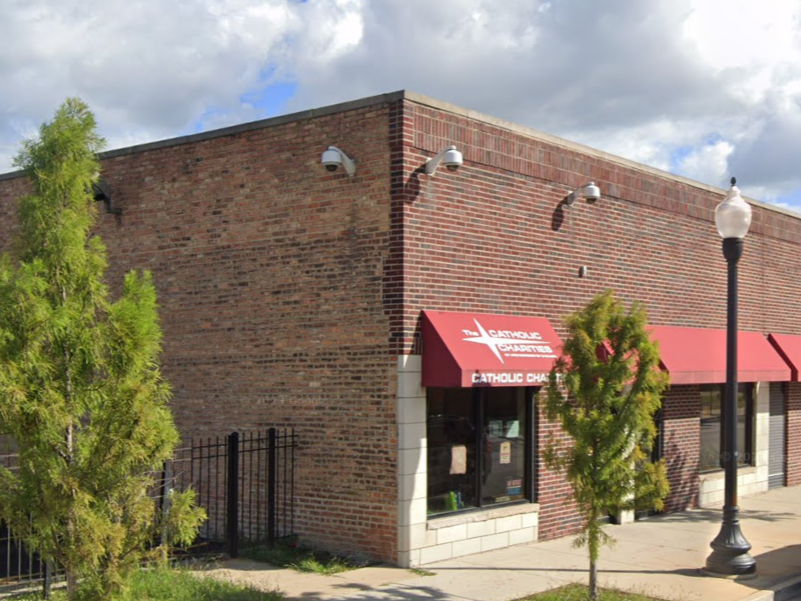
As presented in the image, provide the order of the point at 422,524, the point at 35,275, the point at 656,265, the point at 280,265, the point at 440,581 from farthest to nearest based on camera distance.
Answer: the point at 656,265 < the point at 280,265 < the point at 422,524 < the point at 440,581 < the point at 35,275

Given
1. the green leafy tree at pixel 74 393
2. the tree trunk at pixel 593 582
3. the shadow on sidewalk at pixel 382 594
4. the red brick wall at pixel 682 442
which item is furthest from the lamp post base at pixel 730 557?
the green leafy tree at pixel 74 393

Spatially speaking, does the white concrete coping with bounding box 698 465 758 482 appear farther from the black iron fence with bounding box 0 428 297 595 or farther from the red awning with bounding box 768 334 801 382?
the black iron fence with bounding box 0 428 297 595

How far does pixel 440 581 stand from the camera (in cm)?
1020

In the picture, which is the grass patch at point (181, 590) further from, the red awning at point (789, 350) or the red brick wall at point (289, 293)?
the red awning at point (789, 350)

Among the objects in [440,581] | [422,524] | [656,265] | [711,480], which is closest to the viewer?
[440,581]

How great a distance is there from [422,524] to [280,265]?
390 cm

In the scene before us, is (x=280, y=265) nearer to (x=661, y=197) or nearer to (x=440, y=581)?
(x=440, y=581)

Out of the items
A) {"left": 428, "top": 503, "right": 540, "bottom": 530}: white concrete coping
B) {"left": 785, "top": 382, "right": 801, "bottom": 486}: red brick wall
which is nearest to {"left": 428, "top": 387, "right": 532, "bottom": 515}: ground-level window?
{"left": 428, "top": 503, "right": 540, "bottom": 530}: white concrete coping

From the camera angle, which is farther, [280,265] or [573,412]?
[280,265]

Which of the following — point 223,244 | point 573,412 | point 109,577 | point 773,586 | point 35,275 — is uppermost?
point 223,244

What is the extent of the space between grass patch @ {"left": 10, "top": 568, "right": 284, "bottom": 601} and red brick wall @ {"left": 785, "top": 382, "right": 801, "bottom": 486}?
1376cm

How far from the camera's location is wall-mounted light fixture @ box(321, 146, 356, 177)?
11095 mm

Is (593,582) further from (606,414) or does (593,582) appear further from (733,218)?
(733,218)

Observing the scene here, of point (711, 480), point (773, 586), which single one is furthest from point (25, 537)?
point (711, 480)
